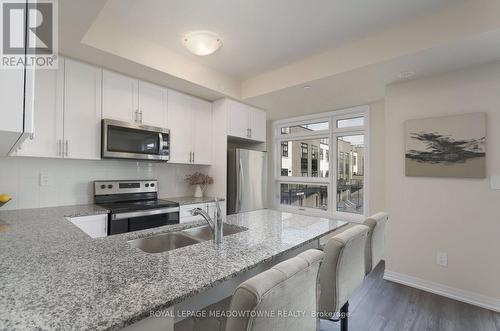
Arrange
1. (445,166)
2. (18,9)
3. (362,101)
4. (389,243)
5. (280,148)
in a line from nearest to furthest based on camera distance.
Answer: (18,9) < (445,166) < (389,243) < (362,101) < (280,148)

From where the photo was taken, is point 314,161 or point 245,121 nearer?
point 245,121

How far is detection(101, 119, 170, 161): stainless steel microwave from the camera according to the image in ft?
8.48

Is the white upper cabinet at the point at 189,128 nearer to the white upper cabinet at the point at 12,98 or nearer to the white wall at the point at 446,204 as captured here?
the white wall at the point at 446,204

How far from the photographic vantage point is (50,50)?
2.21 metres

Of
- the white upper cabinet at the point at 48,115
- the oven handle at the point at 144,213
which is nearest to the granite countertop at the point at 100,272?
the oven handle at the point at 144,213

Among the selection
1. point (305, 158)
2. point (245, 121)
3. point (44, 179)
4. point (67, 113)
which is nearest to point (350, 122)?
point (305, 158)

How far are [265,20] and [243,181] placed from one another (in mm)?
2122

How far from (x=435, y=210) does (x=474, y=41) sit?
1.62m

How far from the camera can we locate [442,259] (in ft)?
8.35

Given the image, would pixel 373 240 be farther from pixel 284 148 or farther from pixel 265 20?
pixel 284 148

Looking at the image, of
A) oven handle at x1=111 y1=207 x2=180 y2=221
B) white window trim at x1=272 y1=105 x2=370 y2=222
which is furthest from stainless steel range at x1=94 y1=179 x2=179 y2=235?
white window trim at x1=272 y1=105 x2=370 y2=222

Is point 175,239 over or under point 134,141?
under

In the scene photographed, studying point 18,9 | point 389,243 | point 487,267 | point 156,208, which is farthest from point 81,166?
point 487,267

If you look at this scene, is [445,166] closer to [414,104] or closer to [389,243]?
[414,104]
